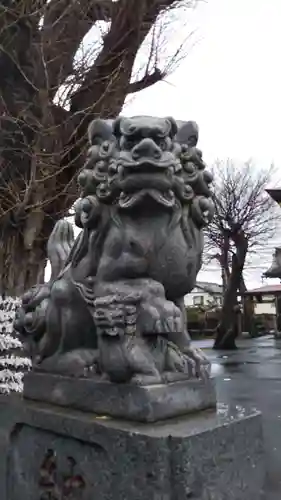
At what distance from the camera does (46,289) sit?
8.30 ft

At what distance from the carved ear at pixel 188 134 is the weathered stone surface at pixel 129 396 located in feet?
3.24

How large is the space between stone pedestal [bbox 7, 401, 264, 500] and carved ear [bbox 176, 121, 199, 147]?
111 cm

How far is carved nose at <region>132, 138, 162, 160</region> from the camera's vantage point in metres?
2.01

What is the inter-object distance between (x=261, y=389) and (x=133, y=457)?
456 centimetres

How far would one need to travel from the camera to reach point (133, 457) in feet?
5.87

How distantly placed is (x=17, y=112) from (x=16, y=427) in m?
4.56

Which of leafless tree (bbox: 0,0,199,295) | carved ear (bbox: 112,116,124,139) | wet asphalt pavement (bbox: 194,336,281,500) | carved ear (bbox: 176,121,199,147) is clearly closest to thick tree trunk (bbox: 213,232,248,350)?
wet asphalt pavement (bbox: 194,336,281,500)

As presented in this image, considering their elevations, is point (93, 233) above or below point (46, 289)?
above

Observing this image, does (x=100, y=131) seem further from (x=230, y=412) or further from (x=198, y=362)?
(x=230, y=412)

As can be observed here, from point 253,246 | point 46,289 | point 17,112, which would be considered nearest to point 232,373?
point 17,112

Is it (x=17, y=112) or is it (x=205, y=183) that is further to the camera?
(x=17, y=112)

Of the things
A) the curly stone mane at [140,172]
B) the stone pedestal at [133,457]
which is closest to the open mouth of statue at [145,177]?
the curly stone mane at [140,172]

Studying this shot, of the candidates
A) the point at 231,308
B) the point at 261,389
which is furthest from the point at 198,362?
the point at 231,308

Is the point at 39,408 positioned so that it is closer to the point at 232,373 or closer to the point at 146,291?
the point at 146,291
